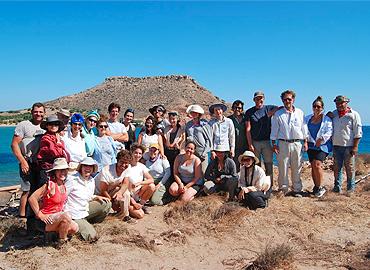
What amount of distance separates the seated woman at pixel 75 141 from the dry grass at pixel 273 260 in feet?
10.7

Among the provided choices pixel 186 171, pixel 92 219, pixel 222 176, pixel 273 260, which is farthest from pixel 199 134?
pixel 273 260

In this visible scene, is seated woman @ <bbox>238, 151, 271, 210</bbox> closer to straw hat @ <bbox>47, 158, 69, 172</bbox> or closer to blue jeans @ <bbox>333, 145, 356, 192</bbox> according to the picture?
blue jeans @ <bbox>333, 145, 356, 192</bbox>

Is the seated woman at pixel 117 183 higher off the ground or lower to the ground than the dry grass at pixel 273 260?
higher

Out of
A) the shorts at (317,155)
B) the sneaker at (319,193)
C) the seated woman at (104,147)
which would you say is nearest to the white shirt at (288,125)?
the shorts at (317,155)

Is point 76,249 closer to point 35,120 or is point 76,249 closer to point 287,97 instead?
point 35,120

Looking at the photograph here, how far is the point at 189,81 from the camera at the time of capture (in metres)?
115

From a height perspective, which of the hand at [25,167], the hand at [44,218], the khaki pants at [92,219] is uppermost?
the hand at [25,167]

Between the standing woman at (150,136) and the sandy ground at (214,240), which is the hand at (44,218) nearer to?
the sandy ground at (214,240)

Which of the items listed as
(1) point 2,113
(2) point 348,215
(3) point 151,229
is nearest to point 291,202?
(2) point 348,215

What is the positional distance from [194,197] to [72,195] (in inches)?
112

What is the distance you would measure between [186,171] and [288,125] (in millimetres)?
2374

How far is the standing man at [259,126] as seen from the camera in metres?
8.44

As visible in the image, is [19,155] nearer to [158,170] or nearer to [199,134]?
[158,170]

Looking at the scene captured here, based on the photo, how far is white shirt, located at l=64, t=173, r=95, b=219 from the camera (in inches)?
226
